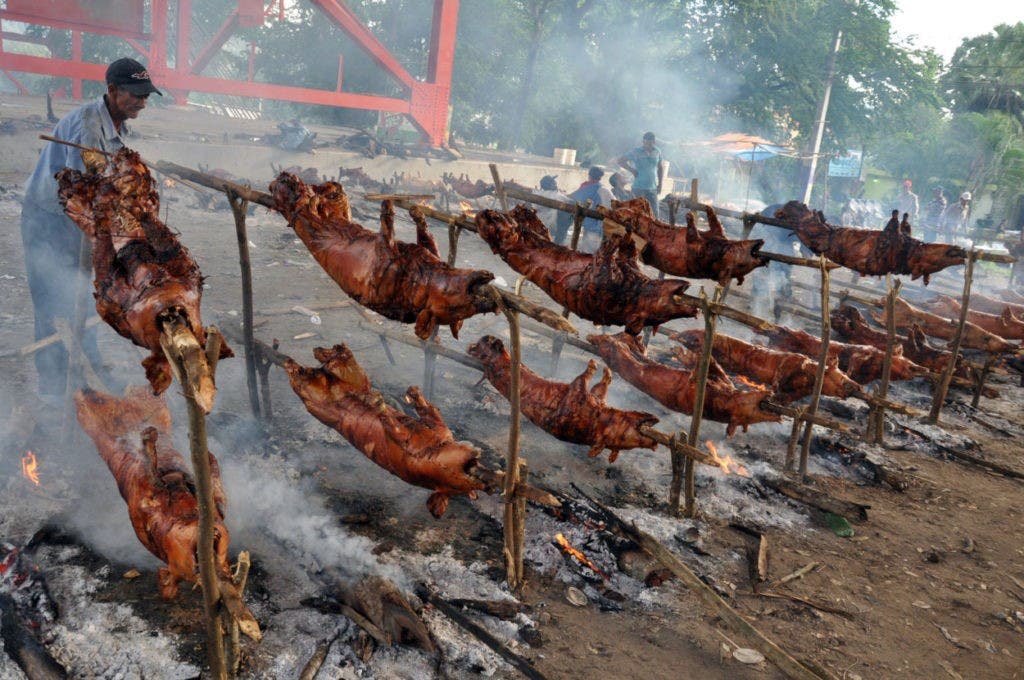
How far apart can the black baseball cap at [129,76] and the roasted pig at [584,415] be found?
3351 mm

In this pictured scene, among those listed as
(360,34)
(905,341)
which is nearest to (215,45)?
(360,34)

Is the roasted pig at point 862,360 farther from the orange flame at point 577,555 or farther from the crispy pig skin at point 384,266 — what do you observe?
the crispy pig skin at point 384,266

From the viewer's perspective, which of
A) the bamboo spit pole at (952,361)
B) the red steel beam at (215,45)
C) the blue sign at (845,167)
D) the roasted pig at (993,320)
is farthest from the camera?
the blue sign at (845,167)

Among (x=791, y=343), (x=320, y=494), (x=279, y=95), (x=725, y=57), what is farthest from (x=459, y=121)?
(x=320, y=494)

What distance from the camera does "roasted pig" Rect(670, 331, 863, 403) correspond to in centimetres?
608

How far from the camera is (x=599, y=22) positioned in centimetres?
3222

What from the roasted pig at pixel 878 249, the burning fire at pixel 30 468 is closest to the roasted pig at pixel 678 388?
the roasted pig at pixel 878 249

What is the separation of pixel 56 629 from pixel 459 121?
102ft

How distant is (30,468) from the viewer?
4.33 metres

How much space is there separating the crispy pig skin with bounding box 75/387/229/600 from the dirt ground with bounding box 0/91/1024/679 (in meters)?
0.48

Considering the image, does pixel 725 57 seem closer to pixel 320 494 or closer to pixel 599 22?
pixel 599 22

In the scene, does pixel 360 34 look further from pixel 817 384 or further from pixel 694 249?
pixel 817 384

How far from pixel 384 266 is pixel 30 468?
2.81 m

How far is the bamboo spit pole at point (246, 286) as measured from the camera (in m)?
4.75
